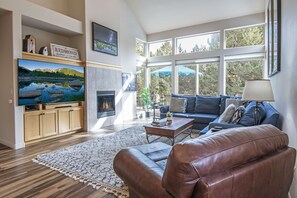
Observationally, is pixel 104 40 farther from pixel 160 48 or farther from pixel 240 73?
pixel 240 73

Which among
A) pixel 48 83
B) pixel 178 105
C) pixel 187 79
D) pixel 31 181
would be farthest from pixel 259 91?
pixel 187 79

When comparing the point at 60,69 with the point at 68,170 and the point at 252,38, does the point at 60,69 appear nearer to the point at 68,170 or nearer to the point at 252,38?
the point at 68,170

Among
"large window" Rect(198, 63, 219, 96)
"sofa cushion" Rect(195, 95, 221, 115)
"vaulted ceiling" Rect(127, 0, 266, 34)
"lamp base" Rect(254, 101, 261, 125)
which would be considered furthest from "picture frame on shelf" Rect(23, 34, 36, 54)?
"large window" Rect(198, 63, 219, 96)

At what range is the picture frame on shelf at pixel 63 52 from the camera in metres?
4.80

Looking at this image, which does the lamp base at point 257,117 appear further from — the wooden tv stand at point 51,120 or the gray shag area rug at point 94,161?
the wooden tv stand at point 51,120

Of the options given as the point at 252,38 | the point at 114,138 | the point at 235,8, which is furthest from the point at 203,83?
the point at 114,138

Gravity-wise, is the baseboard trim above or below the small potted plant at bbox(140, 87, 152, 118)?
below

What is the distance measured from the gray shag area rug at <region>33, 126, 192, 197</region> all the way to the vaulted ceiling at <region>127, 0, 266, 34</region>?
466 centimetres

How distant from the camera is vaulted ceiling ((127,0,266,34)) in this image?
600 centimetres

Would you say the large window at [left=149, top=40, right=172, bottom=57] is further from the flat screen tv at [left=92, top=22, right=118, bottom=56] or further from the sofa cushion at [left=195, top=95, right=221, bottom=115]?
the sofa cushion at [left=195, top=95, right=221, bottom=115]

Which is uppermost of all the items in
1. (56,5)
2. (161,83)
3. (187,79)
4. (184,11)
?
(184,11)

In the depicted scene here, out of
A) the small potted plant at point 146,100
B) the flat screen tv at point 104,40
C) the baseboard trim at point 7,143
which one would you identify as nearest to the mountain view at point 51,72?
the flat screen tv at point 104,40

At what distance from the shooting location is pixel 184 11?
673cm

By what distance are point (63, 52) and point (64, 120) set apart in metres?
1.75
